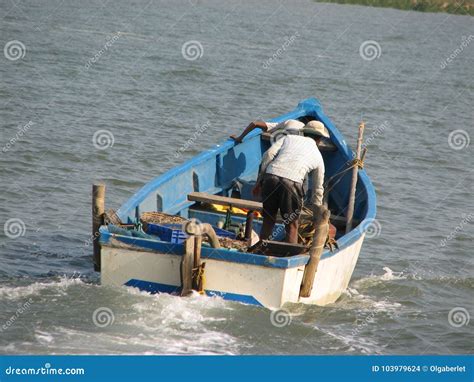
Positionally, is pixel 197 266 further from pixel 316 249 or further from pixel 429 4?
pixel 429 4

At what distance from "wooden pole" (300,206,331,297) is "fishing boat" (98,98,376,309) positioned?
71mm

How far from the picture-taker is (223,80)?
29547mm

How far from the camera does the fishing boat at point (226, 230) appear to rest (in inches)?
435

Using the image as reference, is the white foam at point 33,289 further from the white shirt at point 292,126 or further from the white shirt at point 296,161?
the white shirt at point 292,126

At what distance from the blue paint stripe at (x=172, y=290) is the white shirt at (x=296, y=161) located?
1.48 m

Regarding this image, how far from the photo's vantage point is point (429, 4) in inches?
2539

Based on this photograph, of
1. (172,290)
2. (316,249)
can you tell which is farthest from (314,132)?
(172,290)

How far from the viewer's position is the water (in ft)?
36.4

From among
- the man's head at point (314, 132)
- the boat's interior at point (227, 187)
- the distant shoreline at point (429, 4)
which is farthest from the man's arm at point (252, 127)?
the distant shoreline at point (429, 4)

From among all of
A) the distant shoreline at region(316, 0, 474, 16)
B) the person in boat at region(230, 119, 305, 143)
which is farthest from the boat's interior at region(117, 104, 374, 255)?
the distant shoreline at region(316, 0, 474, 16)

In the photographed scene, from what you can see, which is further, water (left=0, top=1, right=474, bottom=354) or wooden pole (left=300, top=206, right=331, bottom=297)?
wooden pole (left=300, top=206, right=331, bottom=297)

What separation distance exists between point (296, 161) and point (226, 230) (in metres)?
1.65

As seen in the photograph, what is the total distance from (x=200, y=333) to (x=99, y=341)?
105 cm

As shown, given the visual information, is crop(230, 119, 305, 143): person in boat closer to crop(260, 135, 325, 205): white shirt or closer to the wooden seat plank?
crop(260, 135, 325, 205): white shirt
